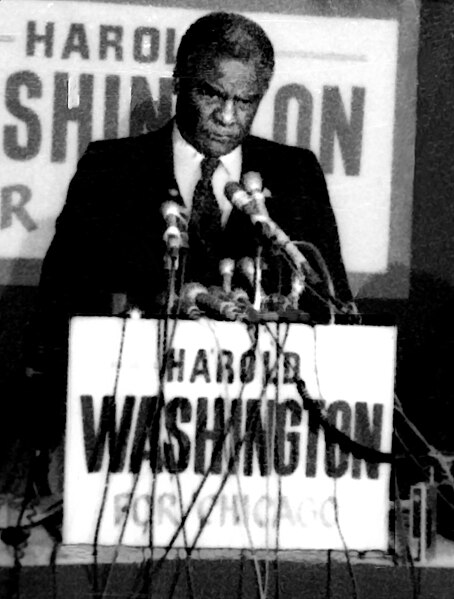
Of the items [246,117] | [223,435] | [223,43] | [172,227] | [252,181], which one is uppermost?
[223,43]

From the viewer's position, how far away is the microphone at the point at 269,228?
1.96m

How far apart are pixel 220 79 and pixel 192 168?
20 centimetres

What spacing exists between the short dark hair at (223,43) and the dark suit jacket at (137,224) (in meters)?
0.15

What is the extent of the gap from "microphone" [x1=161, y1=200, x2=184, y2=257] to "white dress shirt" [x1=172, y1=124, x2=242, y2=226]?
4cm

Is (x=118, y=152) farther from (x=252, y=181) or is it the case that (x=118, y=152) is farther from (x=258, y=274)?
(x=258, y=274)

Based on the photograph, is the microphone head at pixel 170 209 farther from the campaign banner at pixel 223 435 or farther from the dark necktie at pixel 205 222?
the campaign banner at pixel 223 435

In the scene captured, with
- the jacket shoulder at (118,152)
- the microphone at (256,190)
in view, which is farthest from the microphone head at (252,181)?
the jacket shoulder at (118,152)

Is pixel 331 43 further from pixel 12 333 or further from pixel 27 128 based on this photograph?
pixel 12 333

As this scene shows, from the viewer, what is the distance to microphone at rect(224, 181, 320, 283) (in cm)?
196

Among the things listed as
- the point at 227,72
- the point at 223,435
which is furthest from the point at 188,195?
the point at 223,435

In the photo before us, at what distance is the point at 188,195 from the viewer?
2027 millimetres

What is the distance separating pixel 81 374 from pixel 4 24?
0.77 metres

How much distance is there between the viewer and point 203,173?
2031mm

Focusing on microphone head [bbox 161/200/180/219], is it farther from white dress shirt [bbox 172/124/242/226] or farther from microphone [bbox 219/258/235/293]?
microphone [bbox 219/258/235/293]
